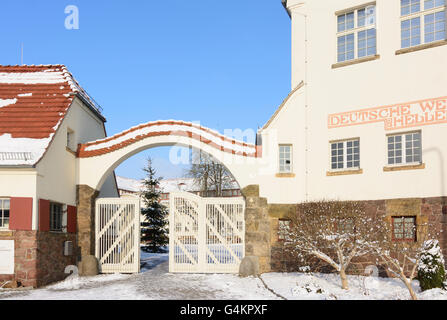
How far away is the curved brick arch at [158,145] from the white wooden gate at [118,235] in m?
1.02

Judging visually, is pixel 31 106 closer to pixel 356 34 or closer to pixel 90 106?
pixel 90 106

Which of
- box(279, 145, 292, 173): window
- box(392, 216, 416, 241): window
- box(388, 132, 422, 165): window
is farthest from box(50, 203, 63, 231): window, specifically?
box(388, 132, 422, 165): window

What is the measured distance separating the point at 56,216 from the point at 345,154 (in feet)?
32.3

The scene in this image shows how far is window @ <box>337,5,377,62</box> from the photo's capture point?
1609 cm

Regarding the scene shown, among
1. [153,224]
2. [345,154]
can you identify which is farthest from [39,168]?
[153,224]

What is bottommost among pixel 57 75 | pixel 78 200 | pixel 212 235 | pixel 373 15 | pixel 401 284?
pixel 401 284

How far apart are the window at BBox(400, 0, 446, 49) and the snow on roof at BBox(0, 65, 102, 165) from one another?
11.4 metres

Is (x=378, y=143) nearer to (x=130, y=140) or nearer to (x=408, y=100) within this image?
(x=408, y=100)

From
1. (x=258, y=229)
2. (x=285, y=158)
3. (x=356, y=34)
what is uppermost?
(x=356, y=34)

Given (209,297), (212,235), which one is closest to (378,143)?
(212,235)

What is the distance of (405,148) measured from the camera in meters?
15.2

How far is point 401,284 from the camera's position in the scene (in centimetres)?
1370

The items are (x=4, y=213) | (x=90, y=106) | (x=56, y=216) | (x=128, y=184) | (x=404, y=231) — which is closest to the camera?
(x=4, y=213)
